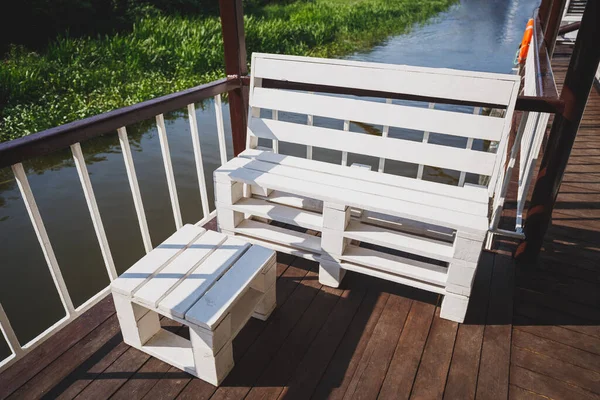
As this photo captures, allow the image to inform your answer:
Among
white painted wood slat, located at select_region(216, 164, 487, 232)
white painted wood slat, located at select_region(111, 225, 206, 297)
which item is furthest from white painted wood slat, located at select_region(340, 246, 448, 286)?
white painted wood slat, located at select_region(111, 225, 206, 297)

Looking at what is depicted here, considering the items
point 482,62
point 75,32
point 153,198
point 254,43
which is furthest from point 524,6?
point 153,198

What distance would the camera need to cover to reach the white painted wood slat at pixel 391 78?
2.08 meters

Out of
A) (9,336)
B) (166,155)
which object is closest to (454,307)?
(166,155)

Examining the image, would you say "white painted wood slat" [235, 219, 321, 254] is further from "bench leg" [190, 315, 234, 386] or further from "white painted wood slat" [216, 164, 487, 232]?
"bench leg" [190, 315, 234, 386]

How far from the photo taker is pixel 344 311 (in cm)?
212

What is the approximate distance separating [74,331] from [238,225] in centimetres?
98

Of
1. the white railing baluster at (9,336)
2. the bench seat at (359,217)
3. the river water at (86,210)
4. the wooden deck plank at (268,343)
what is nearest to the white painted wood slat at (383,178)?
the bench seat at (359,217)

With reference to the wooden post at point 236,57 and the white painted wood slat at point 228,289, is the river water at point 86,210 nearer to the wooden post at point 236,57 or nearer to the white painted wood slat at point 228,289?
the wooden post at point 236,57

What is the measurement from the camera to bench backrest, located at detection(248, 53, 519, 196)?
210cm

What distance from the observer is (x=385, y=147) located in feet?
7.61

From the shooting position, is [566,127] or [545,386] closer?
[545,386]

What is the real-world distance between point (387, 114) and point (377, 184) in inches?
15.7

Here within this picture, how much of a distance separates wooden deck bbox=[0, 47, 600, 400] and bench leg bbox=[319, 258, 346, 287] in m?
0.05

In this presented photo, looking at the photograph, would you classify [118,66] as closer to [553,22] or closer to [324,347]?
[553,22]
